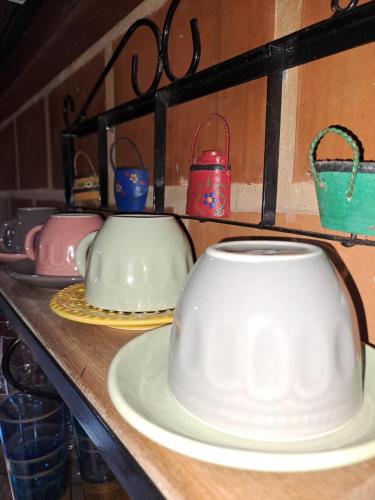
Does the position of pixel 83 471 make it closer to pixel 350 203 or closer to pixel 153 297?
pixel 153 297

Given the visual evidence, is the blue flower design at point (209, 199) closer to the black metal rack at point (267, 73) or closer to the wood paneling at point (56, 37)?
the black metal rack at point (267, 73)

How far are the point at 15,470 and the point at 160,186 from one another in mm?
632

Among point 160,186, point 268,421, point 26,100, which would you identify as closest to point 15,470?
point 160,186

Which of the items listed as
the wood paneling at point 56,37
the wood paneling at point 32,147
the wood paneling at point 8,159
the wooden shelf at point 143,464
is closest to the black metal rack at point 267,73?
the wood paneling at point 56,37

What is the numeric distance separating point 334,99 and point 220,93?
21cm

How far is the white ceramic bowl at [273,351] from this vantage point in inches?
9.8

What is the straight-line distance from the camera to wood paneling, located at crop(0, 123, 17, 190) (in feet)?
6.38

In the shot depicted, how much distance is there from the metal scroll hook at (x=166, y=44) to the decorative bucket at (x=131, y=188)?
6.6 inches

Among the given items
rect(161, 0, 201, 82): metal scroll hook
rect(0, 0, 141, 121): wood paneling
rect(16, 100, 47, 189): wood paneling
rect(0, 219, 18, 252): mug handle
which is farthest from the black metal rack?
rect(16, 100, 47, 189): wood paneling

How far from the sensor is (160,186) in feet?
2.31

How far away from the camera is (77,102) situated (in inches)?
45.2

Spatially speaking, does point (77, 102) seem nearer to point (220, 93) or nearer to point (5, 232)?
point (5, 232)

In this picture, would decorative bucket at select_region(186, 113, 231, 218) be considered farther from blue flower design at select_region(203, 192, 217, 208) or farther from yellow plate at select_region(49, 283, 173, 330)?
yellow plate at select_region(49, 283, 173, 330)

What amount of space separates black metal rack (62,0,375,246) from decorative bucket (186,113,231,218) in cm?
2
